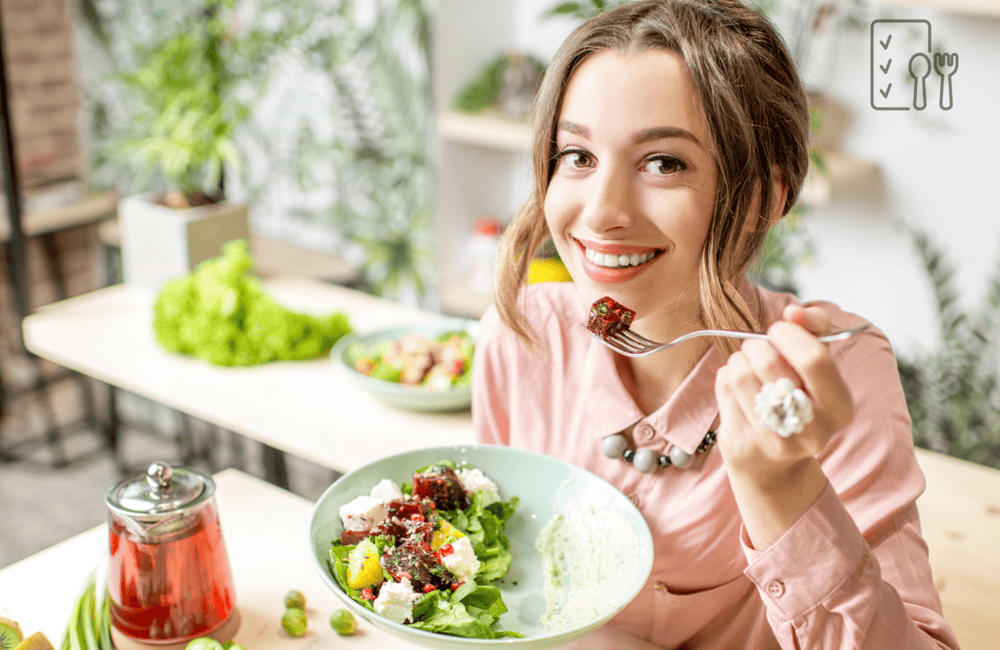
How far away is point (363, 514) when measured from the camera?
3.40 feet

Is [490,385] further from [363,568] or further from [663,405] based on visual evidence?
[363,568]

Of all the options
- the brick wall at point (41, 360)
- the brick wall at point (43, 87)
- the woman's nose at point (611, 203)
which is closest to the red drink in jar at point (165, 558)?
the woman's nose at point (611, 203)

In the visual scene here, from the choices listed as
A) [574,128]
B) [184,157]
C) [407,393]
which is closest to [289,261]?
[184,157]

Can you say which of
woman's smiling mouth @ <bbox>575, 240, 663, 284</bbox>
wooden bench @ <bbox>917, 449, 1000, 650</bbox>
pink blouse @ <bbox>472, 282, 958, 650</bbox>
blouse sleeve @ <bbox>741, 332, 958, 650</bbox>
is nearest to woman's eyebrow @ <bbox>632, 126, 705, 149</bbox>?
woman's smiling mouth @ <bbox>575, 240, 663, 284</bbox>

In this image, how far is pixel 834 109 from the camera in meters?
2.73

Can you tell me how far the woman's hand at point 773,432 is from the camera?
694mm

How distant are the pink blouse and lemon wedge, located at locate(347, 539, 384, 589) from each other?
0.37 metres

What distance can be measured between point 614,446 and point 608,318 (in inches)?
8.8

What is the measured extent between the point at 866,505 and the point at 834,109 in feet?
6.66

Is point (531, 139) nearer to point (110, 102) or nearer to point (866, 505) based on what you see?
point (866, 505)

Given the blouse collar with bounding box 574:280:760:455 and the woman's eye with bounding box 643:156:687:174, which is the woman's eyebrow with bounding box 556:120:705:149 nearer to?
the woman's eye with bounding box 643:156:687:174

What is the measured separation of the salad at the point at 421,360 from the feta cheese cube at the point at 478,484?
635 millimetres

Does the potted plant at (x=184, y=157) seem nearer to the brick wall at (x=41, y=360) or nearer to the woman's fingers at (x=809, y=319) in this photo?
the brick wall at (x=41, y=360)

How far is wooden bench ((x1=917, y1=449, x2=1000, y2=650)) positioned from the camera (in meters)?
1.24
